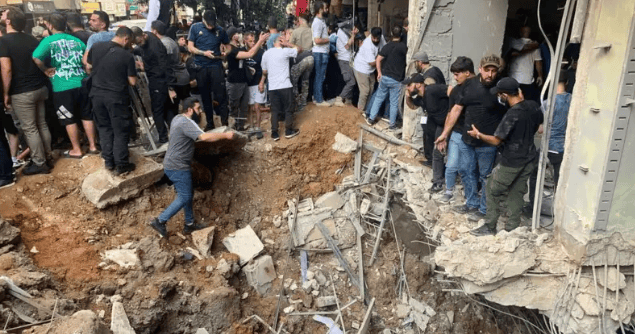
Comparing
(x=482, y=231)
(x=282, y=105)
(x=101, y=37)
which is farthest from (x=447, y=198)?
(x=101, y=37)

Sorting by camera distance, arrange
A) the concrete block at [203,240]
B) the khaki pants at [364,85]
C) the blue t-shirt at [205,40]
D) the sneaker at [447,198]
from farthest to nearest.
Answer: the khaki pants at [364,85] → the blue t-shirt at [205,40] → the concrete block at [203,240] → the sneaker at [447,198]

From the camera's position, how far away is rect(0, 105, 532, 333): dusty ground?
6.01m

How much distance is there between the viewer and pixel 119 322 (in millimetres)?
5219

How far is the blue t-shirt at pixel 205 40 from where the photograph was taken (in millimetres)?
8117

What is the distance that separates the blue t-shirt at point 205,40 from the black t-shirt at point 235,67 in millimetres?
222

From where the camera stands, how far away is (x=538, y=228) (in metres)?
5.44

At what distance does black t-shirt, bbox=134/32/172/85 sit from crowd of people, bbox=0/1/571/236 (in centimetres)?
2

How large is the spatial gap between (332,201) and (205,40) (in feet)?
11.8

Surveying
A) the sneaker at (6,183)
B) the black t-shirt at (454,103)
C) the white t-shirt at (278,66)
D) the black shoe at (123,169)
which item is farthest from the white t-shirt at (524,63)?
the sneaker at (6,183)

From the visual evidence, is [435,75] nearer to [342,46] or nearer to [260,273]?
[342,46]

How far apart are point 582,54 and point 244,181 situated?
19.0 ft

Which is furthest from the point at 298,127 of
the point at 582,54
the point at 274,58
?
the point at 582,54

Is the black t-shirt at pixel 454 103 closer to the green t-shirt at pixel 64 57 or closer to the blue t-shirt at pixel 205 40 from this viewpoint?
the blue t-shirt at pixel 205 40

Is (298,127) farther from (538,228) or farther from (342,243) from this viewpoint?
(538,228)
